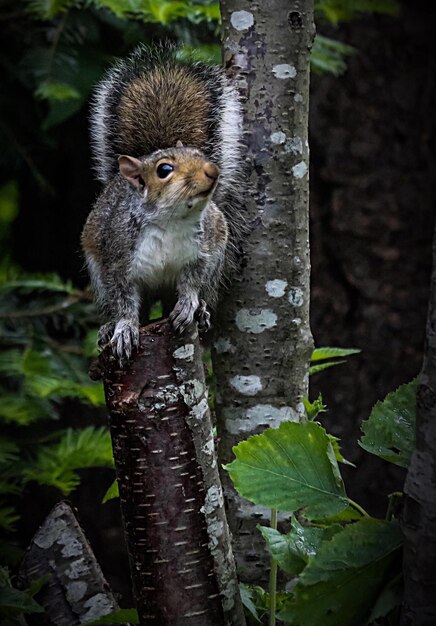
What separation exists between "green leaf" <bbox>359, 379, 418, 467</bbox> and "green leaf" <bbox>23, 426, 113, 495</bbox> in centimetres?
77

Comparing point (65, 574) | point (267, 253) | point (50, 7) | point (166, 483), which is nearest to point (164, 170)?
point (267, 253)

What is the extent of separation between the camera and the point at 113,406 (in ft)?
3.29

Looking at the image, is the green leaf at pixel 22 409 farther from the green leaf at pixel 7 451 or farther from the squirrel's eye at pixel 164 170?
the squirrel's eye at pixel 164 170

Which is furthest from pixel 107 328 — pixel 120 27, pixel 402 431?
pixel 120 27

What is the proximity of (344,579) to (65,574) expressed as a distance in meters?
0.46

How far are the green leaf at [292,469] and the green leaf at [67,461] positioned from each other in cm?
76

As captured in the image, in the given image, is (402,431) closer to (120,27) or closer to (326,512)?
(326,512)

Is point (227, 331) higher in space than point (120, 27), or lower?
lower

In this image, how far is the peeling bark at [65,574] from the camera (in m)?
1.15

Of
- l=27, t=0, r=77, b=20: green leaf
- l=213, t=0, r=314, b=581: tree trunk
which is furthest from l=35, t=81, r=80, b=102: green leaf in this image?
l=213, t=0, r=314, b=581: tree trunk

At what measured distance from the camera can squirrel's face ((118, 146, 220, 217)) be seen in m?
1.11

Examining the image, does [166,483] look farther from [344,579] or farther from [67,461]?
[67,461]

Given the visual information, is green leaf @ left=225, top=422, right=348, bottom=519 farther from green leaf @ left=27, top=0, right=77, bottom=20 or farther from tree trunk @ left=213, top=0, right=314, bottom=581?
green leaf @ left=27, top=0, right=77, bottom=20

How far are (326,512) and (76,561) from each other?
0.43 meters
